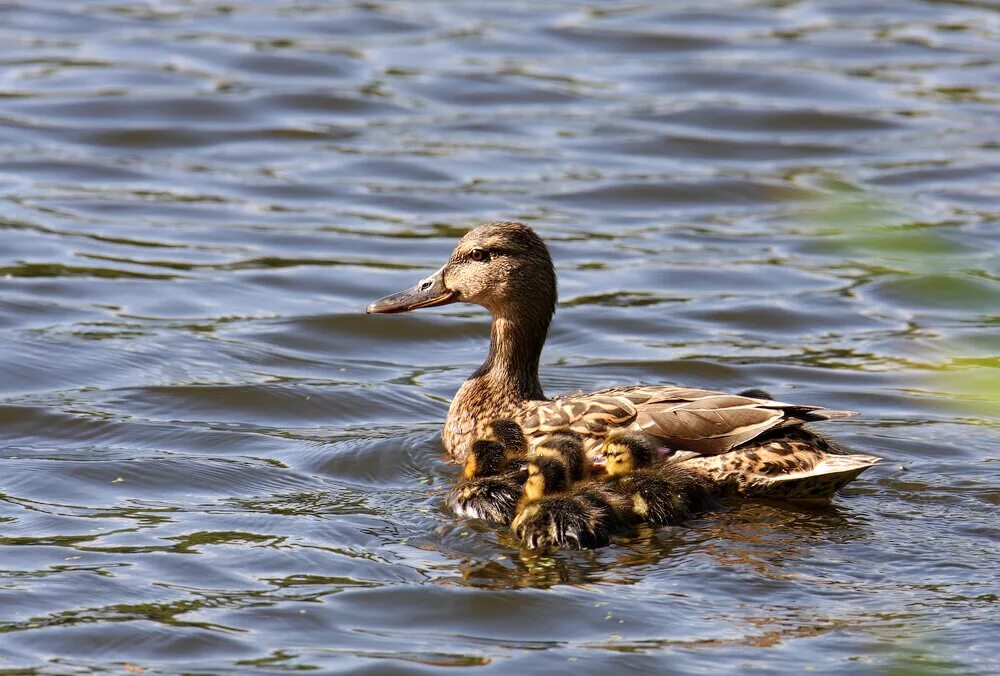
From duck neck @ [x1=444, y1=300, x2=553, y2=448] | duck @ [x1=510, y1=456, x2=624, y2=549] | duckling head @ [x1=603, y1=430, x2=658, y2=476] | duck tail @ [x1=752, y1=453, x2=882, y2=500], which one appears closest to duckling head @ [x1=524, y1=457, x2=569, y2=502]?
duck @ [x1=510, y1=456, x2=624, y2=549]

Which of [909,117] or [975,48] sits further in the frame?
[975,48]

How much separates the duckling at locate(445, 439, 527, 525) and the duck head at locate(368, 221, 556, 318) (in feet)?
4.03

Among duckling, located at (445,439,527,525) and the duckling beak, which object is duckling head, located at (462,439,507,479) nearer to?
duckling, located at (445,439,527,525)

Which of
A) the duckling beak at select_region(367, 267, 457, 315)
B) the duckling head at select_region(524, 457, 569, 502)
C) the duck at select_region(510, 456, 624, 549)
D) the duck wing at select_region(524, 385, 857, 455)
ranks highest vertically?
the duckling beak at select_region(367, 267, 457, 315)

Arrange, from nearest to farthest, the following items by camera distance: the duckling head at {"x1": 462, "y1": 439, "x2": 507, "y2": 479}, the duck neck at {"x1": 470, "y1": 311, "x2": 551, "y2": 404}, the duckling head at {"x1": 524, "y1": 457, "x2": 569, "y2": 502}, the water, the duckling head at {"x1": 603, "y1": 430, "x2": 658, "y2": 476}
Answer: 1. the water
2. the duckling head at {"x1": 524, "y1": 457, "x2": 569, "y2": 502}
3. the duckling head at {"x1": 603, "y1": 430, "x2": 658, "y2": 476}
4. the duckling head at {"x1": 462, "y1": 439, "x2": 507, "y2": 479}
5. the duck neck at {"x1": 470, "y1": 311, "x2": 551, "y2": 404}

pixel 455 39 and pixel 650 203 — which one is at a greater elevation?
pixel 455 39

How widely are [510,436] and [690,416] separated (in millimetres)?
870

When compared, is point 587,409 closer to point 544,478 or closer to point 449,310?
point 544,478

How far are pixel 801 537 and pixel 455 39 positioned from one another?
11.6 m

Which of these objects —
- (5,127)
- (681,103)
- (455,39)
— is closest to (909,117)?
(681,103)

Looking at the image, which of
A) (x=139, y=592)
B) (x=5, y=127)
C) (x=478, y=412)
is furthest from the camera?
(x=5, y=127)

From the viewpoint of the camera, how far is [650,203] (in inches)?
529

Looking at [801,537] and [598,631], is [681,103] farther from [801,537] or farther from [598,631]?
[598,631]

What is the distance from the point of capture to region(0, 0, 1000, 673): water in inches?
237
